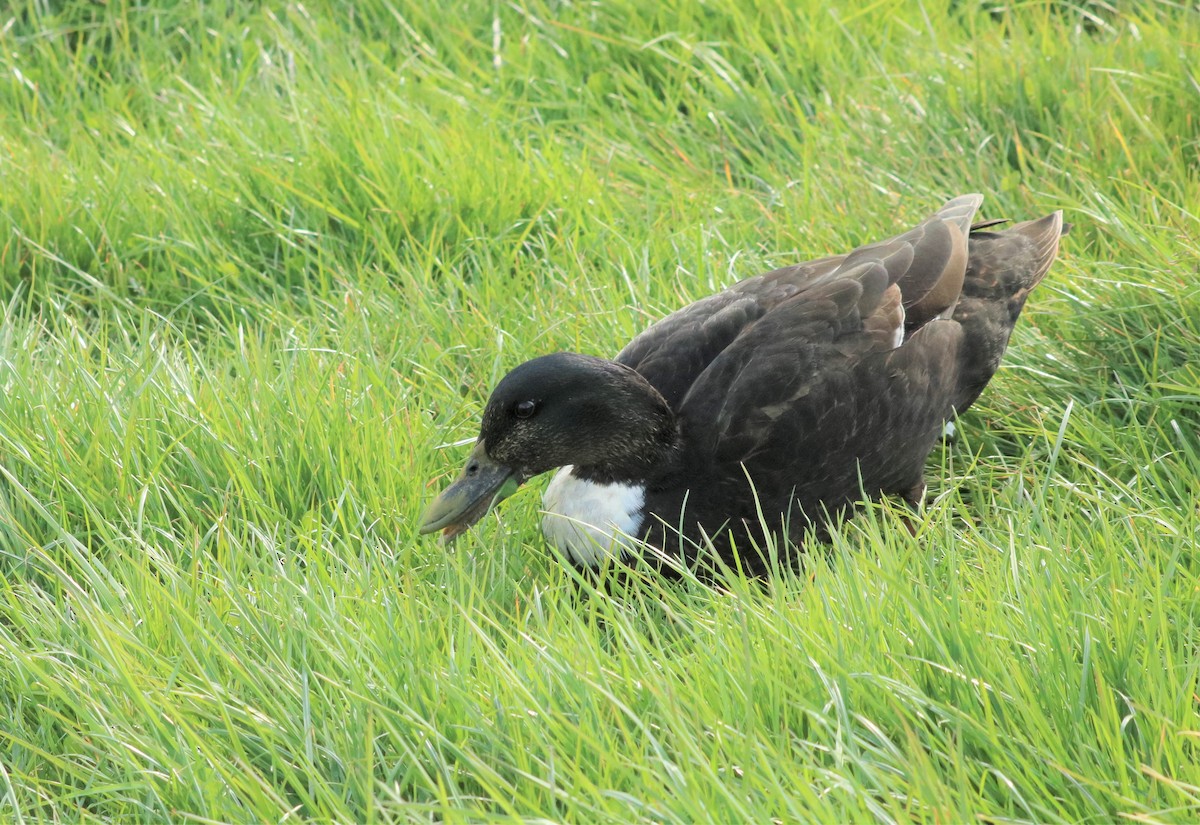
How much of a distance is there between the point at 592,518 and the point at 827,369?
26.6 inches

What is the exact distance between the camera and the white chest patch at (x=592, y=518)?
3.20 meters

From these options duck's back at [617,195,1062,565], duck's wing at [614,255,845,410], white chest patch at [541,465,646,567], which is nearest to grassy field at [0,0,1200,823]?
white chest patch at [541,465,646,567]

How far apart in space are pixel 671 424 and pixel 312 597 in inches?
39.6

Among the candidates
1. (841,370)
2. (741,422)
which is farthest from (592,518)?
(841,370)

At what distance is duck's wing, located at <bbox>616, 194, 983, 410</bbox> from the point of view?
352cm

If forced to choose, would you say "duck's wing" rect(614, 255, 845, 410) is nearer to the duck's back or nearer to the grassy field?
the duck's back

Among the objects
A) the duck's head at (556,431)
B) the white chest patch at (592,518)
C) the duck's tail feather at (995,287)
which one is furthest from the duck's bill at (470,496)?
the duck's tail feather at (995,287)

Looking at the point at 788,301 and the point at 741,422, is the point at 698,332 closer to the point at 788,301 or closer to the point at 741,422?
the point at 788,301

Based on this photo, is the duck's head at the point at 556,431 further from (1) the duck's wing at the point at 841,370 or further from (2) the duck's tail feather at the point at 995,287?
(2) the duck's tail feather at the point at 995,287

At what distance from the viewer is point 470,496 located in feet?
10.4

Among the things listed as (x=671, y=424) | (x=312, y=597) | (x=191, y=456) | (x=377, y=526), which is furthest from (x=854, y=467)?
(x=191, y=456)

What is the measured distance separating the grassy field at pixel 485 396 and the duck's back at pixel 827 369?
19 cm

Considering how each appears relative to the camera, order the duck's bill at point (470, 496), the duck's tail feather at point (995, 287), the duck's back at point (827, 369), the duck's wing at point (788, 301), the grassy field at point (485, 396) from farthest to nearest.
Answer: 1. the duck's tail feather at point (995, 287)
2. the duck's wing at point (788, 301)
3. the duck's back at point (827, 369)
4. the duck's bill at point (470, 496)
5. the grassy field at point (485, 396)

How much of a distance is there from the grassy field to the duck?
0.51ft
